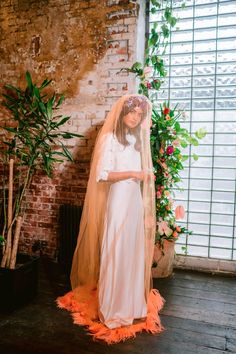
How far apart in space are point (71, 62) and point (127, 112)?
161cm

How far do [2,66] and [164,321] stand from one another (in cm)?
340

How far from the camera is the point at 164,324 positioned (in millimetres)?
2340

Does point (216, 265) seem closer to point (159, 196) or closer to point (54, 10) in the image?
point (159, 196)

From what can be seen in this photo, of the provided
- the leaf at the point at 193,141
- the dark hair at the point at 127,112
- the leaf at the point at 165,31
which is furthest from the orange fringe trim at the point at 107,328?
the leaf at the point at 165,31

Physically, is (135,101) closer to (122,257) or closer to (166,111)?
(166,111)

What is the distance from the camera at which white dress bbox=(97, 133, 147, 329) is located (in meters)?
2.26

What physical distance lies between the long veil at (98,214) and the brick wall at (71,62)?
1.04 m

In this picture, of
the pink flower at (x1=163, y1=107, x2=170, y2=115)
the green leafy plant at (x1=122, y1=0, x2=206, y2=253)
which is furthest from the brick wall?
the pink flower at (x1=163, y1=107, x2=170, y2=115)

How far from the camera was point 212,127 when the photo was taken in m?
3.32

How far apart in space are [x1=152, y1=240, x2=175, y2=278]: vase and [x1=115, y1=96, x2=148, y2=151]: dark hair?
1319mm

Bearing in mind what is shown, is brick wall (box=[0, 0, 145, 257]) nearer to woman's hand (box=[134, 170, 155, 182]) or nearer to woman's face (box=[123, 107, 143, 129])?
woman's face (box=[123, 107, 143, 129])

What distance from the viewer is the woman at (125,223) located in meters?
2.25

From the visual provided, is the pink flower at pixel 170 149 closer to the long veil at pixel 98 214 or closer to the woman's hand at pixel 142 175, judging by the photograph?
the long veil at pixel 98 214

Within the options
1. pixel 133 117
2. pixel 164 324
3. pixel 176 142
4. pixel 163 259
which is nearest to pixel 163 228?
pixel 163 259
